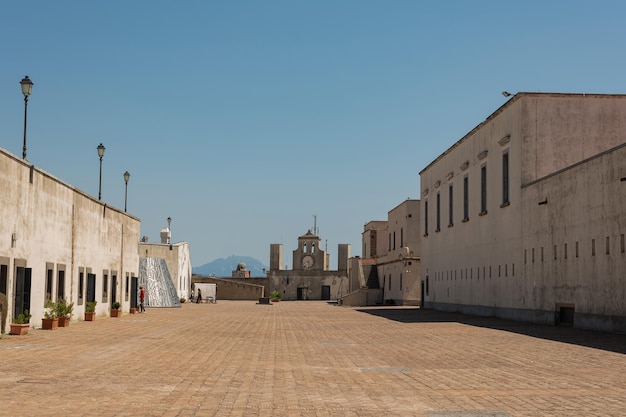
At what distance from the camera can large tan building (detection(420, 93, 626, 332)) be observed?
26706 mm

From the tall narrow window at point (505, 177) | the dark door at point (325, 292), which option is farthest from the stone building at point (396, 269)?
the tall narrow window at point (505, 177)

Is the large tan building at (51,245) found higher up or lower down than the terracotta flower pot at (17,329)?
higher up

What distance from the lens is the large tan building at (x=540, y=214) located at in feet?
87.6

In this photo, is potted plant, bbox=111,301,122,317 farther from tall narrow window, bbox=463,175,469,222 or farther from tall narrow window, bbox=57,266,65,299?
tall narrow window, bbox=463,175,469,222

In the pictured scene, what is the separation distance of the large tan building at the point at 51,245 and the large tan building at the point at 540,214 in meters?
18.2

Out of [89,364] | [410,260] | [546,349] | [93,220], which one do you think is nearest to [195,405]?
[89,364]

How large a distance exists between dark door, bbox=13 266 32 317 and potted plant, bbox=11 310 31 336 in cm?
95

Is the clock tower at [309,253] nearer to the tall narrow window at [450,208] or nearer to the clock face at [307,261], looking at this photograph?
the clock face at [307,261]

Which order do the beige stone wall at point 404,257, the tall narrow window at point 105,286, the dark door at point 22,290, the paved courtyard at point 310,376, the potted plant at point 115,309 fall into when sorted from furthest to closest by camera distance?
the beige stone wall at point 404,257, the potted plant at point 115,309, the tall narrow window at point 105,286, the dark door at point 22,290, the paved courtyard at point 310,376

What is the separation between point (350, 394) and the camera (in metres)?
11.6

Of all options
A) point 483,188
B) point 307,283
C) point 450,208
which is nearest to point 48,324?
point 483,188

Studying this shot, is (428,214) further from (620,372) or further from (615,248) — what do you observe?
(620,372)

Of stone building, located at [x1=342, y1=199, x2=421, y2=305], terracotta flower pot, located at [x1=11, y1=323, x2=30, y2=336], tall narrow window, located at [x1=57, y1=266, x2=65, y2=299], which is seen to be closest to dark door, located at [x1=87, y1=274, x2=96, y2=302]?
tall narrow window, located at [x1=57, y1=266, x2=65, y2=299]

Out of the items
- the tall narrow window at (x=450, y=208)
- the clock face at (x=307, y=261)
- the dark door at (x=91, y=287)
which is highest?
the tall narrow window at (x=450, y=208)
